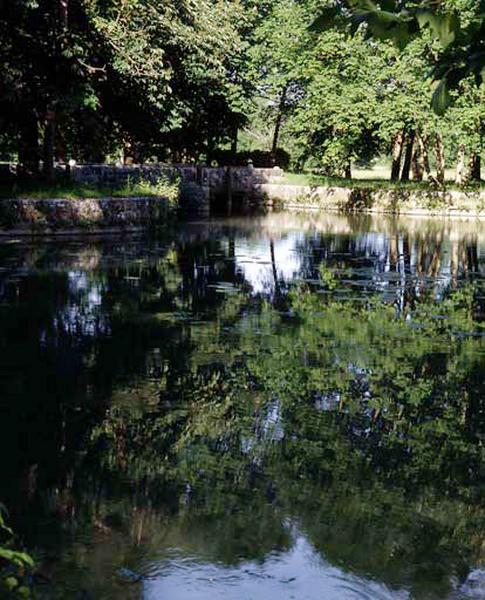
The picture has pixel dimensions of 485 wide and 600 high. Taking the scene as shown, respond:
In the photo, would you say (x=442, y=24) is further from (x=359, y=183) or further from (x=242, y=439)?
(x=359, y=183)

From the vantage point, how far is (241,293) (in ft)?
44.6

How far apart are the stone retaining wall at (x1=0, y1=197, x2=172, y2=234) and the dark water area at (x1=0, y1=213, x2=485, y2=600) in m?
6.49

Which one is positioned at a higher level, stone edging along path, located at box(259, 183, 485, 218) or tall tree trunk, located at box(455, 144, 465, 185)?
tall tree trunk, located at box(455, 144, 465, 185)

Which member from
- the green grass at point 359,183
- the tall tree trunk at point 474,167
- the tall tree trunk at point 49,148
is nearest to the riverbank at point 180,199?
the green grass at point 359,183

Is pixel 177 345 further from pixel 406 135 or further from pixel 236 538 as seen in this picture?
pixel 406 135

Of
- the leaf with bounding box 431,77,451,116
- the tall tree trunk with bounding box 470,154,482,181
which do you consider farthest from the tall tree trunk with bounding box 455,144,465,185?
the leaf with bounding box 431,77,451,116

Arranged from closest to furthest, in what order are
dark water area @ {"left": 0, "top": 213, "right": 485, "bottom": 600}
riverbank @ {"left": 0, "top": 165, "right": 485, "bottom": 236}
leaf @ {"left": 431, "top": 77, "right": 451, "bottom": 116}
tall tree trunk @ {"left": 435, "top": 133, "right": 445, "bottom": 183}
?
leaf @ {"left": 431, "top": 77, "right": 451, "bottom": 116} < dark water area @ {"left": 0, "top": 213, "right": 485, "bottom": 600} < riverbank @ {"left": 0, "top": 165, "right": 485, "bottom": 236} < tall tree trunk @ {"left": 435, "top": 133, "right": 445, "bottom": 183}

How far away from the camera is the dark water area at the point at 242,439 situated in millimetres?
4453

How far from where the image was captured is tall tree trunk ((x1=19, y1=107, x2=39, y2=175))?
2558 centimetres

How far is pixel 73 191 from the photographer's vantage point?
881 inches

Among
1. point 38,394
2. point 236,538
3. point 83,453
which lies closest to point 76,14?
point 38,394

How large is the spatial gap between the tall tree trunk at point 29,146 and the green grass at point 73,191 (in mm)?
2291

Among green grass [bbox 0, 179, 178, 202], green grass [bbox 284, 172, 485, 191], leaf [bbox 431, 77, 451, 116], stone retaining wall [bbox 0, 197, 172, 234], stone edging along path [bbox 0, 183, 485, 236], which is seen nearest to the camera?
leaf [bbox 431, 77, 451, 116]

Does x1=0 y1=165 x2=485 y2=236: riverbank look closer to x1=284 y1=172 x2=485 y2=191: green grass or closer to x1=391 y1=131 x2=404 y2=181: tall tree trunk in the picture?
x1=284 y1=172 x2=485 y2=191: green grass
